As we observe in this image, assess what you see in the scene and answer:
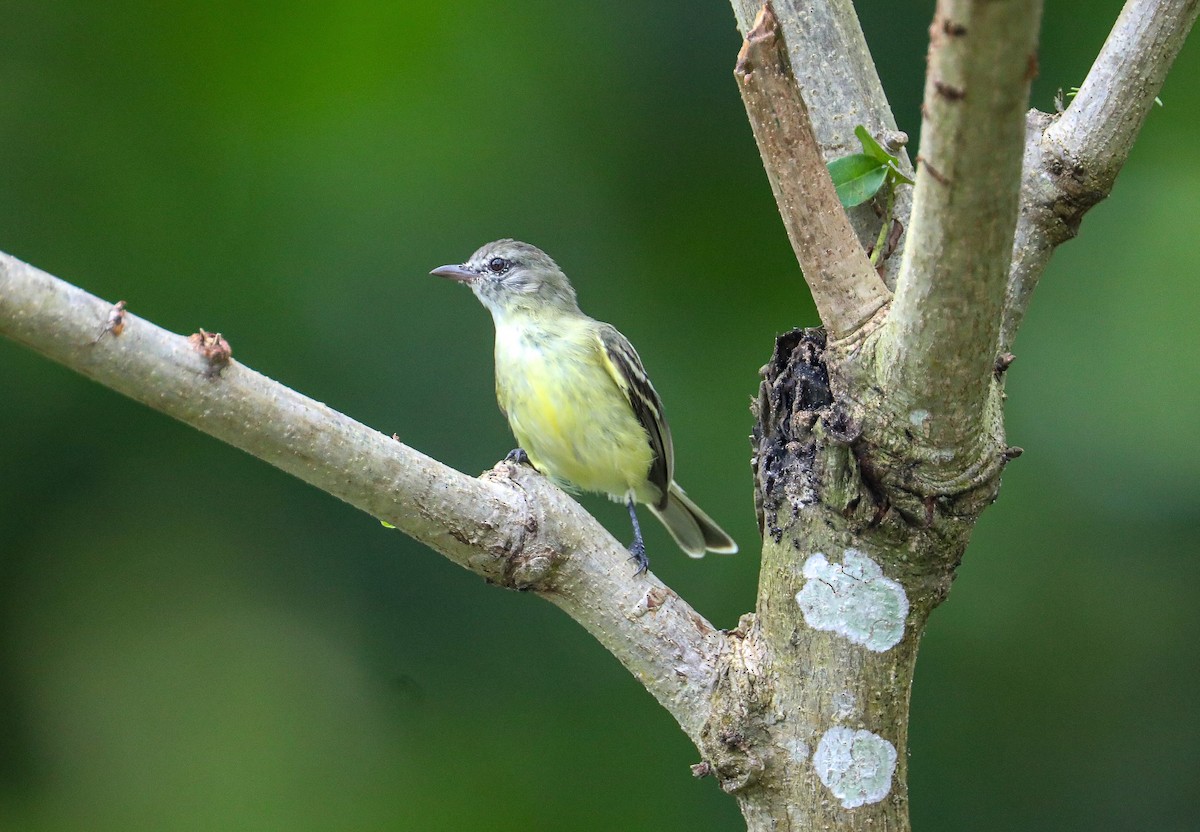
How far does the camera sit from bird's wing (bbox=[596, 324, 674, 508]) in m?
4.14

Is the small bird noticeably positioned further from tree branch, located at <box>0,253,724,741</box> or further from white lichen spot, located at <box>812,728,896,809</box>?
white lichen spot, located at <box>812,728,896,809</box>

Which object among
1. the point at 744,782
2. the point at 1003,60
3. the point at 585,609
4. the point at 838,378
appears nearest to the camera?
the point at 1003,60

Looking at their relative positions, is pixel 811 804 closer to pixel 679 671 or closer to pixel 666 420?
pixel 679 671

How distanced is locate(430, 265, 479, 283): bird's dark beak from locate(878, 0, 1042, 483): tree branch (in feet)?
8.44

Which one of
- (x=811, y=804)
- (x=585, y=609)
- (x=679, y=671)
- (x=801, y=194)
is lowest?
(x=811, y=804)

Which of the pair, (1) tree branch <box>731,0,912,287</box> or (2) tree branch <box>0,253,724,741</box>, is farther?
(1) tree branch <box>731,0,912,287</box>

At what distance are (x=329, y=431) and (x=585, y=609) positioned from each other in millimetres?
738

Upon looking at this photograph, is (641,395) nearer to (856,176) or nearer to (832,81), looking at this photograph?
(832,81)

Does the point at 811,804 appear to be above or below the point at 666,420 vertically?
below

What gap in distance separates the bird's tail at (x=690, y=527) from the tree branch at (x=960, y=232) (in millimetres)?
2245

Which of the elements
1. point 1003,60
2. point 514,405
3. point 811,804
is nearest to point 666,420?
point 514,405

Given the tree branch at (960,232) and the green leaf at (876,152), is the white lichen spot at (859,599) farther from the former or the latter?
the green leaf at (876,152)

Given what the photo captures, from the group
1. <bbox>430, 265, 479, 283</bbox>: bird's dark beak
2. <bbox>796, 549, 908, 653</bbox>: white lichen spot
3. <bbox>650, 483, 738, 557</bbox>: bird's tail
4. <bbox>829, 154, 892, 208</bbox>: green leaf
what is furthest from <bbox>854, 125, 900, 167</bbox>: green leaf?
<bbox>430, 265, 479, 283</bbox>: bird's dark beak

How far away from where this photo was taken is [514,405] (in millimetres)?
4148
